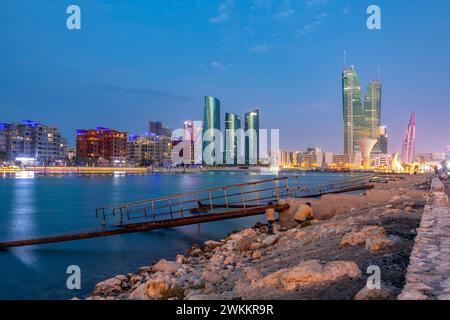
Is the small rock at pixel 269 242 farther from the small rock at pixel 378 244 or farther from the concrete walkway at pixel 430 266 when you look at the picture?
the small rock at pixel 378 244

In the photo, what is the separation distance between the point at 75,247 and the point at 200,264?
994 cm

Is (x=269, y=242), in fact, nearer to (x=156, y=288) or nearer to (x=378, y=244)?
(x=378, y=244)

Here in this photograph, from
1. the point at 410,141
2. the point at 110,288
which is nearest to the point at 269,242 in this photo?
the point at 110,288

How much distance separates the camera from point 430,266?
6.21m

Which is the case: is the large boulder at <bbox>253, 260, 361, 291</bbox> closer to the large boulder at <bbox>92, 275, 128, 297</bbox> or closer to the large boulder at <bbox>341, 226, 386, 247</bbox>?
the large boulder at <bbox>341, 226, 386, 247</bbox>

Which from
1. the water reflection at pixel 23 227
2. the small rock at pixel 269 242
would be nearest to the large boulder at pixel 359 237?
the small rock at pixel 269 242

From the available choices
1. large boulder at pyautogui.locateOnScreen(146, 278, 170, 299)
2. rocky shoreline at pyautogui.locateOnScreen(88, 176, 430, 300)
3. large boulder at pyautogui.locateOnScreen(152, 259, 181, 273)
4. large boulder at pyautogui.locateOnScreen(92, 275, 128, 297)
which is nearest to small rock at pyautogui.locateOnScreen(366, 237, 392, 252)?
rocky shoreline at pyautogui.locateOnScreen(88, 176, 430, 300)

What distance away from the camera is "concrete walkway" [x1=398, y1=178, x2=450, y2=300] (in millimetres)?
4930

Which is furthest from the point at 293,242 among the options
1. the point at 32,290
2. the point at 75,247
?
the point at 75,247

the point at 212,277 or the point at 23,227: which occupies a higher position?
the point at 212,277

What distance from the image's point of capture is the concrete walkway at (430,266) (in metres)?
4.93

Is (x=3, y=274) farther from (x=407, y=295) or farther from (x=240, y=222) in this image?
(x=240, y=222)

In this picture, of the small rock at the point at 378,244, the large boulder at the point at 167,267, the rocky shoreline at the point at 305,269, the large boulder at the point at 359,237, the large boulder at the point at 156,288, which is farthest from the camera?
the large boulder at the point at 167,267
